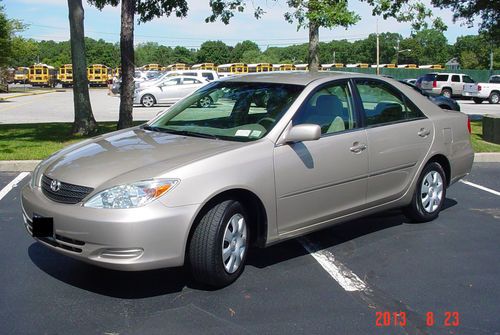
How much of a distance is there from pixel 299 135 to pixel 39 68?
65.3 m

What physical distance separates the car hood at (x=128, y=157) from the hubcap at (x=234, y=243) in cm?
55

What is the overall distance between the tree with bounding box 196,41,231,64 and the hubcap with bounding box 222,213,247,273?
427 feet

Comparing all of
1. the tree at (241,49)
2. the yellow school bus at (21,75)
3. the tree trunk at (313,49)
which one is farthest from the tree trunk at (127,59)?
the tree at (241,49)

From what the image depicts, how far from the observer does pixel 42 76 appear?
62969 millimetres

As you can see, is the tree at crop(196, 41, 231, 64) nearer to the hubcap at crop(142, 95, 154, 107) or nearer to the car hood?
the hubcap at crop(142, 95, 154, 107)

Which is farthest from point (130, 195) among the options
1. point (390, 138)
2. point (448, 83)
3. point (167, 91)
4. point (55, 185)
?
point (448, 83)

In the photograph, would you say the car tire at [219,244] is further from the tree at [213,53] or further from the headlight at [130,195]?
the tree at [213,53]

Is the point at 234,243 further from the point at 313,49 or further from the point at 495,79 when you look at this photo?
the point at 495,79

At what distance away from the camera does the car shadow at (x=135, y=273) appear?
13.7ft

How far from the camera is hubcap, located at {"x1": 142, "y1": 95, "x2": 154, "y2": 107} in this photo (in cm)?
2636

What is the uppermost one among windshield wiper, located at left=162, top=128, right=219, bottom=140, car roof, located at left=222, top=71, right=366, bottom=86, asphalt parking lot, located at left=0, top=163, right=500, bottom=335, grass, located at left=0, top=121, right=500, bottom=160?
car roof, located at left=222, top=71, right=366, bottom=86

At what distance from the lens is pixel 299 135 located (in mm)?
4387

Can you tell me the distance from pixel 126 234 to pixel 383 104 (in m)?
3.05

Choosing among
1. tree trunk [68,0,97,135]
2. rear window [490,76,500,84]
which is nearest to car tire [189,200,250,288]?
tree trunk [68,0,97,135]
